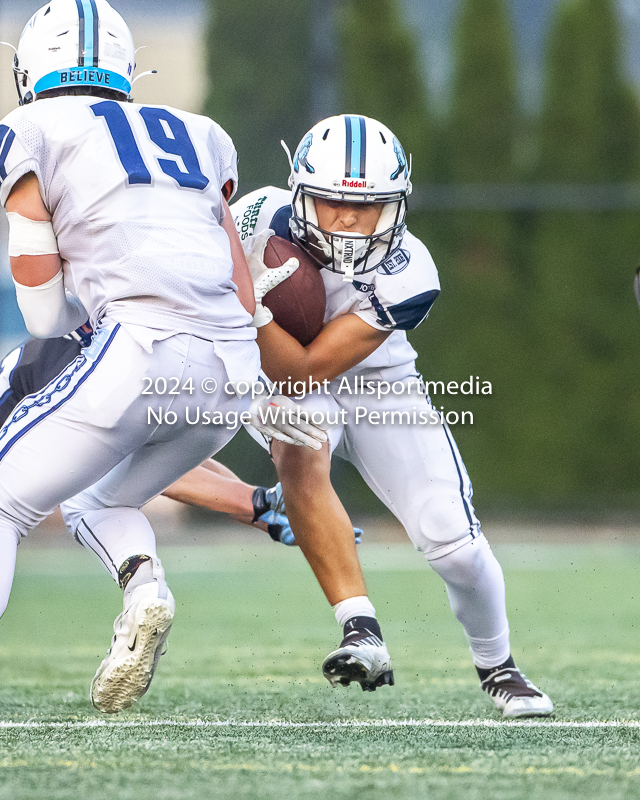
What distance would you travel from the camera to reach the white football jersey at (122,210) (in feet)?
9.01

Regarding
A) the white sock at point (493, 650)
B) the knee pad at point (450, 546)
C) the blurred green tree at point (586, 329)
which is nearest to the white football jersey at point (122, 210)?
the knee pad at point (450, 546)

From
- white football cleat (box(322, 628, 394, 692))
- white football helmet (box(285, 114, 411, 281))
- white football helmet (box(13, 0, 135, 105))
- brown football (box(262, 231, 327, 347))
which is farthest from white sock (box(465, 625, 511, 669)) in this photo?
white football helmet (box(13, 0, 135, 105))

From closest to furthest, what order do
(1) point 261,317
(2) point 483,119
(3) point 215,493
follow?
(1) point 261,317 → (3) point 215,493 → (2) point 483,119

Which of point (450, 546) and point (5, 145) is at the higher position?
point (5, 145)

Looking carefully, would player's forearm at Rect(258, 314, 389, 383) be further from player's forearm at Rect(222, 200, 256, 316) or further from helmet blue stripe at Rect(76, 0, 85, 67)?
helmet blue stripe at Rect(76, 0, 85, 67)

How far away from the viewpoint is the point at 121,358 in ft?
8.89

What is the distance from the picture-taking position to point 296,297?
11.2ft

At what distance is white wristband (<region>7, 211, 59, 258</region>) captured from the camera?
2.74m

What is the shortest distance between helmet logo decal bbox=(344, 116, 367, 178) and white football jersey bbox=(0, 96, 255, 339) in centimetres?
65

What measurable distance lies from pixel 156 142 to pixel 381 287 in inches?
32.9

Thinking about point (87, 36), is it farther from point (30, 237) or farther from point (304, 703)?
point (304, 703)

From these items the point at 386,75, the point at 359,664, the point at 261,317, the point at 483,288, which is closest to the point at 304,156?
the point at 261,317

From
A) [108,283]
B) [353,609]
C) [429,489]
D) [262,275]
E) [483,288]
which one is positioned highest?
[108,283]

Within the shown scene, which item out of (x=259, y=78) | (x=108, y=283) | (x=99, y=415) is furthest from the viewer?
(x=259, y=78)
